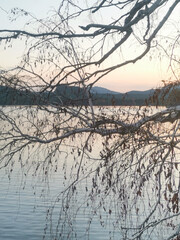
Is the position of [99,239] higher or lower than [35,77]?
lower

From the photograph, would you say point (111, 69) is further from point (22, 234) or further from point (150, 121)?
point (22, 234)

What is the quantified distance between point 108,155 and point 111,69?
1113mm

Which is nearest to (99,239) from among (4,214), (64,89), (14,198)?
(4,214)

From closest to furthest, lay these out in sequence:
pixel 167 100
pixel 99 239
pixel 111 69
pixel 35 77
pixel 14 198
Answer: pixel 111 69 → pixel 167 100 → pixel 35 77 → pixel 99 239 → pixel 14 198

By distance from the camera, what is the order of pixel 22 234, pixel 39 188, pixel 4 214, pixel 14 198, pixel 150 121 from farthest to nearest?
pixel 39 188, pixel 14 198, pixel 4 214, pixel 22 234, pixel 150 121

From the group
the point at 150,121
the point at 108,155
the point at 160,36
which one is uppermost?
the point at 160,36

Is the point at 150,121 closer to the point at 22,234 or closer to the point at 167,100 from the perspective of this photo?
the point at 167,100

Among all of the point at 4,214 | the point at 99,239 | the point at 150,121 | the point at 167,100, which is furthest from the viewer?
the point at 4,214

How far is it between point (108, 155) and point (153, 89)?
970 mm

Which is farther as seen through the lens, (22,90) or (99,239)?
(99,239)

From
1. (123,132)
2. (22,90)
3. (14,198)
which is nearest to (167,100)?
(123,132)

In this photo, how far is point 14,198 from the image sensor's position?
707 inches

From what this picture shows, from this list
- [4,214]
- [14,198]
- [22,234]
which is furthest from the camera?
[14,198]

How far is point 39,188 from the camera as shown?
757 inches
